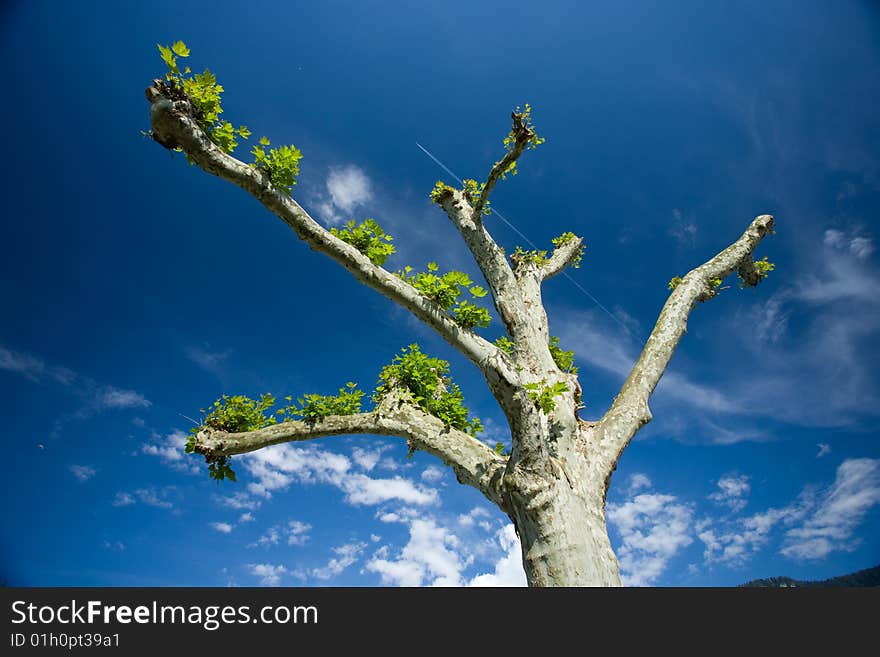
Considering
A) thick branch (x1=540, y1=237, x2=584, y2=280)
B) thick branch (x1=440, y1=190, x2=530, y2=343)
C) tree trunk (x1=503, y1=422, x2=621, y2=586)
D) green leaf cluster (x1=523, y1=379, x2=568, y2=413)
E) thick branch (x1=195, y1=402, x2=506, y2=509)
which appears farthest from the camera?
thick branch (x1=540, y1=237, x2=584, y2=280)

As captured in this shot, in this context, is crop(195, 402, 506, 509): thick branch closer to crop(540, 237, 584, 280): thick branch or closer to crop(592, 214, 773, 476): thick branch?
crop(592, 214, 773, 476): thick branch

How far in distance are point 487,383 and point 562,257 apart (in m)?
3.81

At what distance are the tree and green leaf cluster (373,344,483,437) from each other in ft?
0.07

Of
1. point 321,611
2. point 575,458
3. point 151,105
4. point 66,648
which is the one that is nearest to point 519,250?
point 575,458

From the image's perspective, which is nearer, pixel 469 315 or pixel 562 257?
pixel 469 315

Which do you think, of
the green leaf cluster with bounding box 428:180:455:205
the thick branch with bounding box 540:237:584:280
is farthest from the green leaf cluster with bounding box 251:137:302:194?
the thick branch with bounding box 540:237:584:280

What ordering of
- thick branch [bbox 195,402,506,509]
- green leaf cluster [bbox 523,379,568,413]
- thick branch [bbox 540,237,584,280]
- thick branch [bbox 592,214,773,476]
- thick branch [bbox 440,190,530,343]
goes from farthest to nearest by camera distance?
1. thick branch [bbox 540,237,584,280]
2. thick branch [bbox 440,190,530,343]
3. thick branch [bbox 195,402,506,509]
4. thick branch [bbox 592,214,773,476]
5. green leaf cluster [bbox 523,379,568,413]

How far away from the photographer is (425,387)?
629cm

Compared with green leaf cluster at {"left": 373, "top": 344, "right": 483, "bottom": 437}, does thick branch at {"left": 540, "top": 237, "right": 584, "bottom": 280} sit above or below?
above

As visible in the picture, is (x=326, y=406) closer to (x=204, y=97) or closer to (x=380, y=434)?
(x=380, y=434)

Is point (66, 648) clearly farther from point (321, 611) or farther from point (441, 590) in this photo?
point (441, 590)

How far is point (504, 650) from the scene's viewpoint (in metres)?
2.79

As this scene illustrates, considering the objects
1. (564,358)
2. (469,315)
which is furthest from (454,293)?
(564,358)

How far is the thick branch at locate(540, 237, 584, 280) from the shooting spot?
7.18 meters
